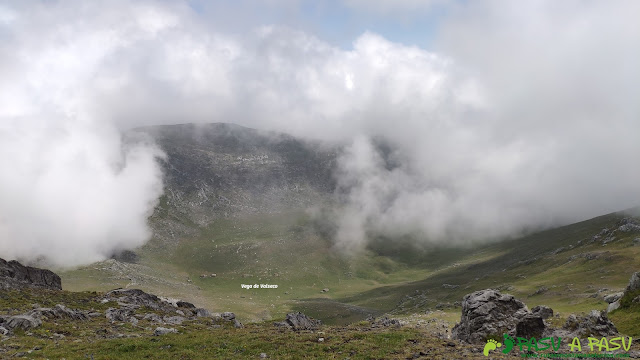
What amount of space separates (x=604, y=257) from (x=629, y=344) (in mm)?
166029

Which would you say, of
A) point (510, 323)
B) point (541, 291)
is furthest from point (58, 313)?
point (541, 291)

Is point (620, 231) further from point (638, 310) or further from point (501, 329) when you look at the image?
point (501, 329)

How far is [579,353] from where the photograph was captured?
2528cm

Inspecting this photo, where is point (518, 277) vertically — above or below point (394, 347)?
below

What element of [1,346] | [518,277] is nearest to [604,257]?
[518,277]

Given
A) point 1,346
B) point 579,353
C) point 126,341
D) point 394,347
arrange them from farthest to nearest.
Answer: point 126,341
point 1,346
point 394,347
point 579,353

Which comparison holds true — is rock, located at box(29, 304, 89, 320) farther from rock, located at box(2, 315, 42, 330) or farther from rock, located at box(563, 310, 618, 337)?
rock, located at box(563, 310, 618, 337)

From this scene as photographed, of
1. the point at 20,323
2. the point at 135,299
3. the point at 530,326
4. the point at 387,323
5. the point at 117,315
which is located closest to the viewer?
the point at 530,326

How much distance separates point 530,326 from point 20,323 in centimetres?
5636

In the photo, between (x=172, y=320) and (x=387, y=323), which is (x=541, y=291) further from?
(x=172, y=320)

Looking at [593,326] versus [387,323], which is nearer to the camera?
[593,326]

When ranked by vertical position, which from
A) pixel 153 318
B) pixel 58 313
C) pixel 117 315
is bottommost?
pixel 153 318

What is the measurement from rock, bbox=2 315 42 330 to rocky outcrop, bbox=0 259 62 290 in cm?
4062

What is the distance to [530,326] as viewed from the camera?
33.4 m
